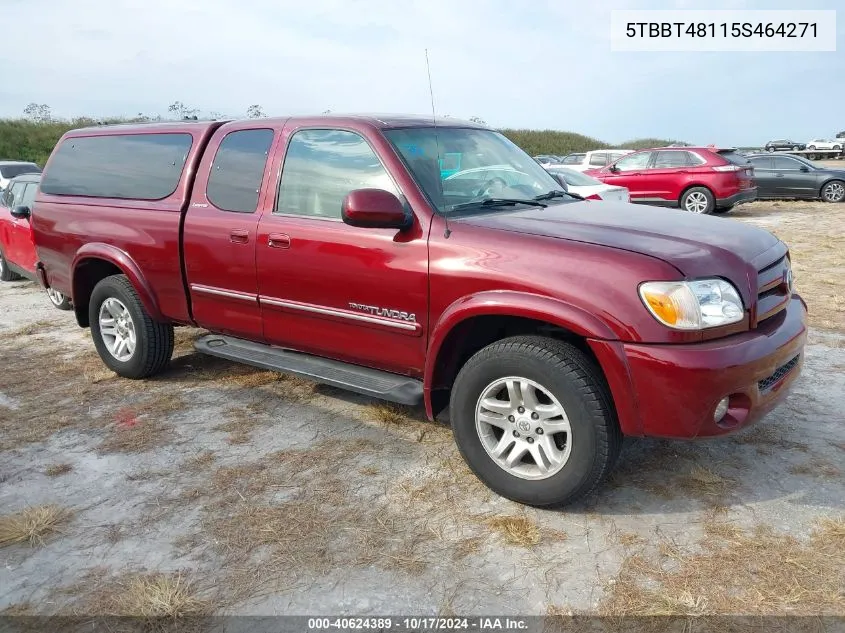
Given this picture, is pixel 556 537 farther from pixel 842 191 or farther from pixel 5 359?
pixel 842 191

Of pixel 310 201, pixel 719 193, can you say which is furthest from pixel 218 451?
pixel 719 193

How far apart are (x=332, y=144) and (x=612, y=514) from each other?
2500 millimetres

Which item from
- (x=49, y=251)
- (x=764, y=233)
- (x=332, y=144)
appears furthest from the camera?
(x=49, y=251)

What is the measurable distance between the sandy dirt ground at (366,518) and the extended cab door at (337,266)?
2.14 feet

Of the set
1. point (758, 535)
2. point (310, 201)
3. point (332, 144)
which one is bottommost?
point (758, 535)

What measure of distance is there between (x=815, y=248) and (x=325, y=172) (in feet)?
29.9

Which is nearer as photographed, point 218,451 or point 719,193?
point 218,451

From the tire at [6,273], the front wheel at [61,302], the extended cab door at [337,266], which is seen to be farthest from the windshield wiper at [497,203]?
the tire at [6,273]

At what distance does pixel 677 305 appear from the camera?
2875 millimetres

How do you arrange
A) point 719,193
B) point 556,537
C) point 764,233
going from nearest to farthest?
point 556,537, point 764,233, point 719,193

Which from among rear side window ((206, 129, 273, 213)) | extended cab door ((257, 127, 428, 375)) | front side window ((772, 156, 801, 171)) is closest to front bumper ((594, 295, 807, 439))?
extended cab door ((257, 127, 428, 375))

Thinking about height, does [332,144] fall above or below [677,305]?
above

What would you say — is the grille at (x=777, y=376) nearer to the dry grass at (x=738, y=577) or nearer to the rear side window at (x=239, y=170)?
the dry grass at (x=738, y=577)

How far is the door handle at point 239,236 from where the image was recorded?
4199 millimetres
